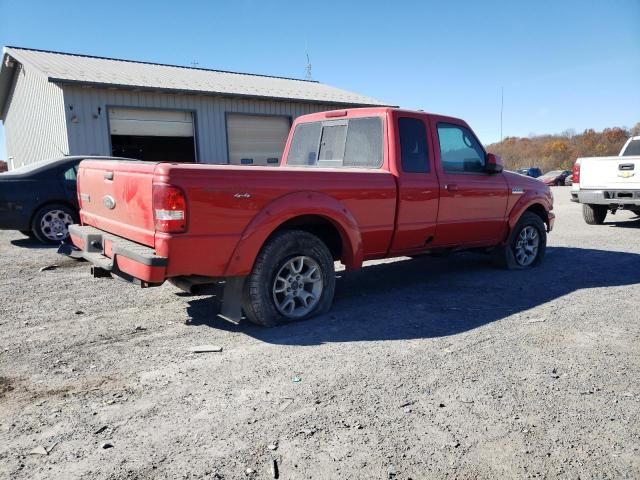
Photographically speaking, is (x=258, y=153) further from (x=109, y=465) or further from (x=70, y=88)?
(x=109, y=465)

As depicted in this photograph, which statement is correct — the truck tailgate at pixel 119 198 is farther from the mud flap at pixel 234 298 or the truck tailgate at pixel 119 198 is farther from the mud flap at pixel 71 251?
the mud flap at pixel 234 298

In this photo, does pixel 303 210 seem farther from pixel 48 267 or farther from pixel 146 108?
pixel 146 108

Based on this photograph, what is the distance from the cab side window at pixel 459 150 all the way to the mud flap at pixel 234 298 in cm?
282

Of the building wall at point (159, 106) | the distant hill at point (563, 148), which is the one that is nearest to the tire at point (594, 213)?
the building wall at point (159, 106)

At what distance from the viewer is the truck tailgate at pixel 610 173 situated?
10.6m

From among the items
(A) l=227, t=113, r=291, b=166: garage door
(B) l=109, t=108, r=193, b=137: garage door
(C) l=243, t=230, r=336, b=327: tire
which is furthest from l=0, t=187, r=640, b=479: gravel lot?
(A) l=227, t=113, r=291, b=166: garage door

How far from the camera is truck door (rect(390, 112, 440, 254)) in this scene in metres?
5.24

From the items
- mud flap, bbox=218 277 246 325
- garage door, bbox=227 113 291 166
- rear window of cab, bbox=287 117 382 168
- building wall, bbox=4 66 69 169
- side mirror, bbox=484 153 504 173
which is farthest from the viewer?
garage door, bbox=227 113 291 166

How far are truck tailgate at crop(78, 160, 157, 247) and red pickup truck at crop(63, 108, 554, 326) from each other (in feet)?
0.05

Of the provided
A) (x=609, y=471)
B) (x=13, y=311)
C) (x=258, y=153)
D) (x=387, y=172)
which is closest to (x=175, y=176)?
(x=387, y=172)

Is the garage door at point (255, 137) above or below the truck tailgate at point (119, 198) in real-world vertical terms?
above

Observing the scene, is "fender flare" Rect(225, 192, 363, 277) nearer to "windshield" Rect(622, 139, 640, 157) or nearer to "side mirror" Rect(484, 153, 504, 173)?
"side mirror" Rect(484, 153, 504, 173)

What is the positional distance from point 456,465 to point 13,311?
4491 millimetres

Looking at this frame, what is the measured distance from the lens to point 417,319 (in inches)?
185
